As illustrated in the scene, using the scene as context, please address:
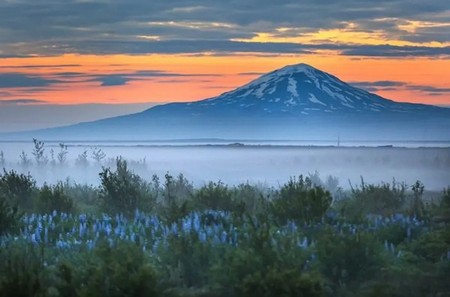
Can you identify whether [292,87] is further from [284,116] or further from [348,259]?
[348,259]

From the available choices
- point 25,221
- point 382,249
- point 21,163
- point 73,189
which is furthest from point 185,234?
point 21,163

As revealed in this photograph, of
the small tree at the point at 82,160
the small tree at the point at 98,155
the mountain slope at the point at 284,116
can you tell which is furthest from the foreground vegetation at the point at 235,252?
the small tree at the point at 82,160

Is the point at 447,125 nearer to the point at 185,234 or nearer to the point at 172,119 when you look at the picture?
the point at 172,119

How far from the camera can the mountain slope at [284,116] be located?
16.9 meters

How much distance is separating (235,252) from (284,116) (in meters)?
10.8

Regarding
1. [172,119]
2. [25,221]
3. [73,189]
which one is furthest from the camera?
[172,119]

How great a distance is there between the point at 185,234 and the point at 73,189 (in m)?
8.68

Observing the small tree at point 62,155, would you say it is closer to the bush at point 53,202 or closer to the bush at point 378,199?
the bush at point 53,202

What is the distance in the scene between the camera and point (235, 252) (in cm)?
924

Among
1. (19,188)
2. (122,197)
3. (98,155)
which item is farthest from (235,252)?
(98,155)

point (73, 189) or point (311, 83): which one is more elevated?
point (311, 83)

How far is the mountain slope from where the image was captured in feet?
55.4

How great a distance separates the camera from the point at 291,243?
9.86 metres

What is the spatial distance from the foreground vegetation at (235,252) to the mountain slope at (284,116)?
3.33 meters
